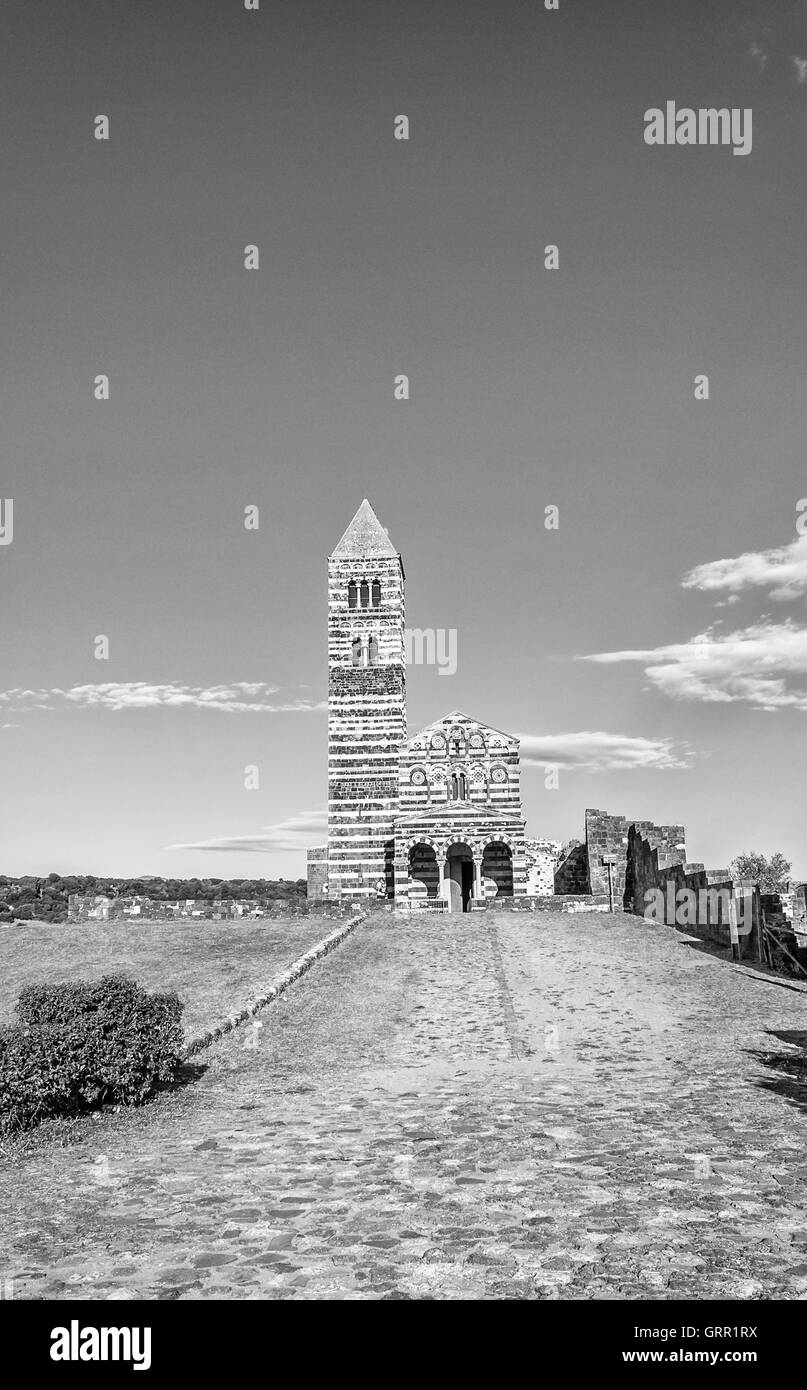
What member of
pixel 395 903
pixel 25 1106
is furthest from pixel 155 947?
pixel 25 1106

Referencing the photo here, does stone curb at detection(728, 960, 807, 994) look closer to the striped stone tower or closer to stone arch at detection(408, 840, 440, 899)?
stone arch at detection(408, 840, 440, 899)

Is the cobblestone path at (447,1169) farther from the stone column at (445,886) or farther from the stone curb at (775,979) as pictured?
the stone column at (445,886)

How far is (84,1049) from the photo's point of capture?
9.74m

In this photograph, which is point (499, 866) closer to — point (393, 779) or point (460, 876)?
point (460, 876)

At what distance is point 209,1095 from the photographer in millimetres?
10820

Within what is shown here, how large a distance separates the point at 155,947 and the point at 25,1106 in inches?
594

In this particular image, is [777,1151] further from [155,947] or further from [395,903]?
[395,903]

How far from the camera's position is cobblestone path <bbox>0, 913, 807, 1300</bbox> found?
537 cm

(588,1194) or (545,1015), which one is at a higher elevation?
(588,1194)

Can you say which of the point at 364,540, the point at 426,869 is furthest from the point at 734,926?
the point at 364,540

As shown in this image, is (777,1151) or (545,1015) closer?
(777,1151)

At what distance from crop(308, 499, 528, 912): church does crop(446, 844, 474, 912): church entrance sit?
47 mm

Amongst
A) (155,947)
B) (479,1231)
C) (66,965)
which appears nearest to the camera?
(479,1231)
